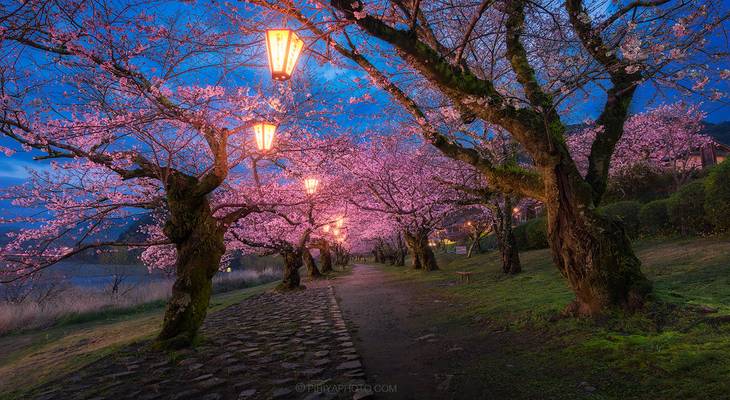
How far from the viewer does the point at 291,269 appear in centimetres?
1998

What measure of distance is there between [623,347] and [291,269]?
55.3 feet

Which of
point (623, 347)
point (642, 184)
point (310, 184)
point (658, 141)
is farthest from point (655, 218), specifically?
point (310, 184)

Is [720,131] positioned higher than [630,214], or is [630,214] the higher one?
[720,131]

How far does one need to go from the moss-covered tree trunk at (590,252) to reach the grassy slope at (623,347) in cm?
32

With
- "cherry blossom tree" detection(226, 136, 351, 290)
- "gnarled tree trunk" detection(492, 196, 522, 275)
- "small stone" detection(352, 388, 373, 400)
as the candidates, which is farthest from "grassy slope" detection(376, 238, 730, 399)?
"cherry blossom tree" detection(226, 136, 351, 290)

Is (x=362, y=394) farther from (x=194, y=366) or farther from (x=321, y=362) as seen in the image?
(x=194, y=366)

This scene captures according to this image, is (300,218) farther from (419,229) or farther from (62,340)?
(62,340)

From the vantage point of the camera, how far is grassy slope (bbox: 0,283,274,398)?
8.38m

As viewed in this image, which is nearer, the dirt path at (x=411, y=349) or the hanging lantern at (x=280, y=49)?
the dirt path at (x=411, y=349)

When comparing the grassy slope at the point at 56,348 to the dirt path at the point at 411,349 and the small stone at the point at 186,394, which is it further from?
the dirt path at the point at 411,349

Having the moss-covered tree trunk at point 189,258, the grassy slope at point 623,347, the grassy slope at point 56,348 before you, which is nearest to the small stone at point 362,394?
the grassy slope at point 623,347

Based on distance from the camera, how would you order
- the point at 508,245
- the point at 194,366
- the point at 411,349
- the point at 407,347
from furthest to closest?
the point at 508,245 < the point at 407,347 < the point at 411,349 < the point at 194,366

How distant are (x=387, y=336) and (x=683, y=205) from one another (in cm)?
1376

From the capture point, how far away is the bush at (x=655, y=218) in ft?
53.4
